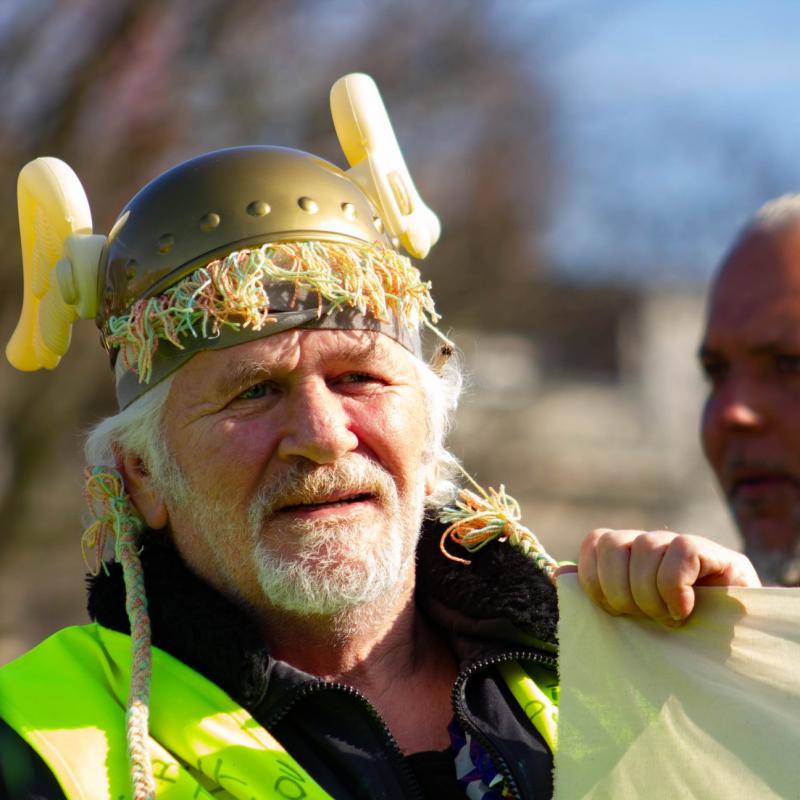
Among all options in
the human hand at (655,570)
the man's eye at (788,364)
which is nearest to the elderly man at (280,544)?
the human hand at (655,570)

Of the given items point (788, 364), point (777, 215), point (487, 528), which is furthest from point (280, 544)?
point (777, 215)

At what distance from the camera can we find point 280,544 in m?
2.95

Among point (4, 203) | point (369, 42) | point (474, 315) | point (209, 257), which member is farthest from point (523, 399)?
point (209, 257)

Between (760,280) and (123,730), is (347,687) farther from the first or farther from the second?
(760,280)

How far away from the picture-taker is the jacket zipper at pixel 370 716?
9.11 ft

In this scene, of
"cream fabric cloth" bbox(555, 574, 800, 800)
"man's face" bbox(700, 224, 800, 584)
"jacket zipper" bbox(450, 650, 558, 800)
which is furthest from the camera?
"man's face" bbox(700, 224, 800, 584)

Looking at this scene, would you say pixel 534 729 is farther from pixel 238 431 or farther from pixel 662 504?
pixel 662 504

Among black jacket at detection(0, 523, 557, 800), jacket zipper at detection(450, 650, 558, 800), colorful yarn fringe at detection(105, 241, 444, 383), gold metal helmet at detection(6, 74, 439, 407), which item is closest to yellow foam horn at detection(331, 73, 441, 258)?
gold metal helmet at detection(6, 74, 439, 407)

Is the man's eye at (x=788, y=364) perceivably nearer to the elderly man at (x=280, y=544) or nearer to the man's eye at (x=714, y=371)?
the man's eye at (x=714, y=371)

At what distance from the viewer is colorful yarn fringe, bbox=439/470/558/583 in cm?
315

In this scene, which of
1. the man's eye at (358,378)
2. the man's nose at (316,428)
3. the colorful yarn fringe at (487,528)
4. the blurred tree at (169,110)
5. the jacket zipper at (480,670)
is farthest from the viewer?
the blurred tree at (169,110)

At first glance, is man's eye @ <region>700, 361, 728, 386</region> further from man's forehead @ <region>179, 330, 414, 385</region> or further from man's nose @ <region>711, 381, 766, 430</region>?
man's forehead @ <region>179, 330, 414, 385</region>

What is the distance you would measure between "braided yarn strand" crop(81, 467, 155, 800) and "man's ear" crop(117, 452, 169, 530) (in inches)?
0.7

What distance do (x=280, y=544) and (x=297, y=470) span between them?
145 millimetres
